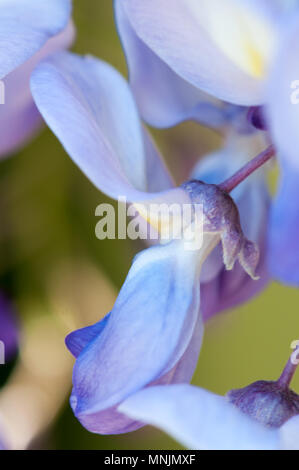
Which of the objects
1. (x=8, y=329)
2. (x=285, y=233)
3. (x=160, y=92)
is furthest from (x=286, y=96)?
(x=8, y=329)

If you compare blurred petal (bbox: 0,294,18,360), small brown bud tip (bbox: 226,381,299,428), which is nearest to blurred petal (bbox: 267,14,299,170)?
small brown bud tip (bbox: 226,381,299,428)

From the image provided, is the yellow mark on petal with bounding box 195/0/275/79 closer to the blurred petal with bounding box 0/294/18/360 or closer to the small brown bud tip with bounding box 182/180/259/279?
the small brown bud tip with bounding box 182/180/259/279

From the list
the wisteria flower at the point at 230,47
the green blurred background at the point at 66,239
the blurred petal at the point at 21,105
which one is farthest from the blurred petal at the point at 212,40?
the green blurred background at the point at 66,239

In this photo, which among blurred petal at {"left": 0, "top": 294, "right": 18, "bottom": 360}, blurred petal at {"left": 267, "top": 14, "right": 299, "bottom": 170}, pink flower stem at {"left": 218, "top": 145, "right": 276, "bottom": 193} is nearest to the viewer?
blurred petal at {"left": 267, "top": 14, "right": 299, "bottom": 170}

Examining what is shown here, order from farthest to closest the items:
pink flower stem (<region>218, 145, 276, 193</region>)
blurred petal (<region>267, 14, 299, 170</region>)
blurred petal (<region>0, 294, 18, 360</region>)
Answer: blurred petal (<region>0, 294, 18, 360</region>), pink flower stem (<region>218, 145, 276, 193</region>), blurred petal (<region>267, 14, 299, 170</region>)

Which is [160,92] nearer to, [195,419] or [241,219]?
[241,219]

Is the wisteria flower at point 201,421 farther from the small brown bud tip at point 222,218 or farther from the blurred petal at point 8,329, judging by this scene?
the blurred petal at point 8,329

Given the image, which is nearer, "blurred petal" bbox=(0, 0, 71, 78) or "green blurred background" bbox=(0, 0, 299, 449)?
"blurred petal" bbox=(0, 0, 71, 78)
